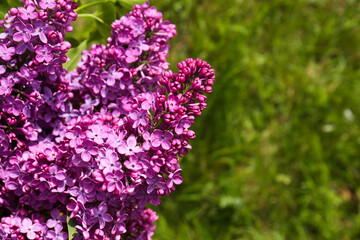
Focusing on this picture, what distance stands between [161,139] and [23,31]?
548 mm

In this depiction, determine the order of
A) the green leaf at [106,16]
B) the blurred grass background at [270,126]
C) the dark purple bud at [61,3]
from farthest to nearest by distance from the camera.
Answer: the blurred grass background at [270,126], the green leaf at [106,16], the dark purple bud at [61,3]

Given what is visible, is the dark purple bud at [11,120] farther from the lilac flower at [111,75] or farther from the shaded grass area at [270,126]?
the shaded grass area at [270,126]

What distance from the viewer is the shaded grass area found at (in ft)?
10.3

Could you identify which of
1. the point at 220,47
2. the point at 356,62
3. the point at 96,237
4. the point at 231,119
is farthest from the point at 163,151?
the point at 356,62

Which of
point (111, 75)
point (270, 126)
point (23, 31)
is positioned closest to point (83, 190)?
point (111, 75)

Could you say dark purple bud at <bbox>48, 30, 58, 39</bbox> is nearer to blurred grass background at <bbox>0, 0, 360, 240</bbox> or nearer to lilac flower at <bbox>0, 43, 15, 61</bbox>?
lilac flower at <bbox>0, 43, 15, 61</bbox>

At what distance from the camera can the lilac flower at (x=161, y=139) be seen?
1235mm

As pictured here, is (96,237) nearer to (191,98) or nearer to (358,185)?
(191,98)

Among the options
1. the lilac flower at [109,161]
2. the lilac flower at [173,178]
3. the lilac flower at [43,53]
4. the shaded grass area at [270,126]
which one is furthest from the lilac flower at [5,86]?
the shaded grass area at [270,126]

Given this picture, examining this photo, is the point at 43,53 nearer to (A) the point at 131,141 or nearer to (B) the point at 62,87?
(B) the point at 62,87

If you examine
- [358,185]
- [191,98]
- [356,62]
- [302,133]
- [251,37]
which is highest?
[251,37]

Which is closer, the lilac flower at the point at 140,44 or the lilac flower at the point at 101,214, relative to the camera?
the lilac flower at the point at 101,214

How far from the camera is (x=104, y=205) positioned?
1.24 meters

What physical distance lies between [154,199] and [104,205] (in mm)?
168
